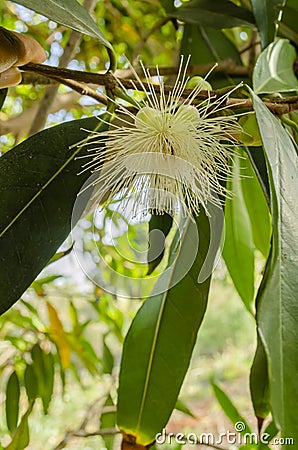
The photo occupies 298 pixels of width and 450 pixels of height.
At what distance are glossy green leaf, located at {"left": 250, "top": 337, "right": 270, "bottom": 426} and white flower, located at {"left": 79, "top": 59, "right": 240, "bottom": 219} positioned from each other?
143mm

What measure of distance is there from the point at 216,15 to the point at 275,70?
0.23m

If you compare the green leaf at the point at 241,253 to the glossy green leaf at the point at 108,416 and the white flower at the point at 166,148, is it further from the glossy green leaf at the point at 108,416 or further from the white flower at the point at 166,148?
the glossy green leaf at the point at 108,416

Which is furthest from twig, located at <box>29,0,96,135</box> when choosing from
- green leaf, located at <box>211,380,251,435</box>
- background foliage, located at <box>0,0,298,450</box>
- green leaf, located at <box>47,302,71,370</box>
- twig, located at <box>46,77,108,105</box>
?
green leaf, located at <box>211,380,251,435</box>

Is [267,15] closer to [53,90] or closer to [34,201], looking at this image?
[53,90]

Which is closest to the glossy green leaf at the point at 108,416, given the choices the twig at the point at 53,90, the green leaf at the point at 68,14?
the twig at the point at 53,90

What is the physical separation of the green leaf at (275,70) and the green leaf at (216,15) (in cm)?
11

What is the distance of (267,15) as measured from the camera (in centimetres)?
73

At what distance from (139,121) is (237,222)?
30 cm

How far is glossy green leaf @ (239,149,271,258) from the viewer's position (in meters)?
0.73

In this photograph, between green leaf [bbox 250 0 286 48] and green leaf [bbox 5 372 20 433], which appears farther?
green leaf [bbox 5 372 20 433]

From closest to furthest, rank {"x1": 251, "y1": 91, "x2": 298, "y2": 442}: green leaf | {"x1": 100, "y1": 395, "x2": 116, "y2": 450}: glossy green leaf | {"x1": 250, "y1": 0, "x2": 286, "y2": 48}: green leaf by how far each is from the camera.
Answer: {"x1": 251, "y1": 91, "x2": 298, "y2": 442}: green leaf < {"x1": 250, "y1": 0, "x2": 286, "y2": 48}: green leaf < {"x1": 100, "y1": 395, "x2": 116, "y2": 450}: glossy green leaf

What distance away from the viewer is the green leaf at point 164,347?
1.90ft

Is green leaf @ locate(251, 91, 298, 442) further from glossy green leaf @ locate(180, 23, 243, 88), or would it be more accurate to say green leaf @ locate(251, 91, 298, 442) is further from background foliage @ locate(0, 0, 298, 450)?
glossy green leaf @ locate(180, 23, 243, 88)

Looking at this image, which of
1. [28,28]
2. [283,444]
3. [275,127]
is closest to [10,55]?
[275,127]
